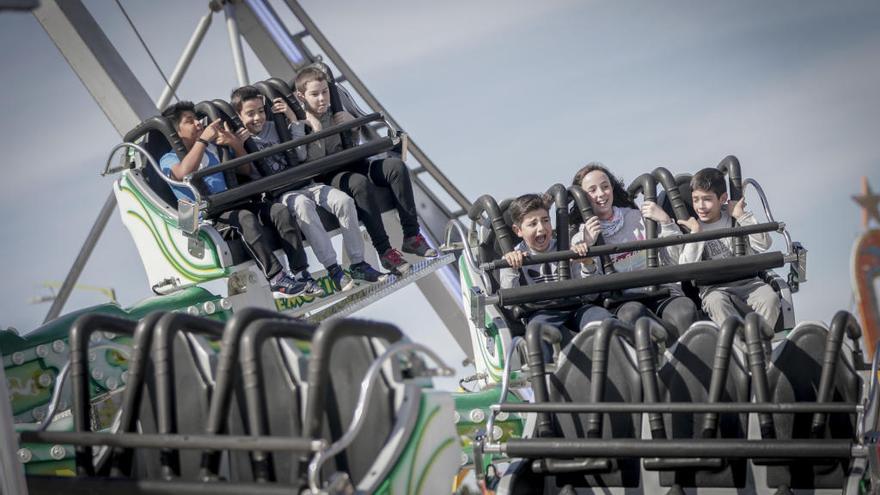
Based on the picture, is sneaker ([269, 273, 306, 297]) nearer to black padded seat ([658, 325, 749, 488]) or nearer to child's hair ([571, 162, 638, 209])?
child's hair ([571, 162, 638, 209])

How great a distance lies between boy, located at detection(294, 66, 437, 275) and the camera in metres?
5.56

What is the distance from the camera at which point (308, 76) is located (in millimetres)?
5984

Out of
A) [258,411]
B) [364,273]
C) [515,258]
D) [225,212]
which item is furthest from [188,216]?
[258,411]

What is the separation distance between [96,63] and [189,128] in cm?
140

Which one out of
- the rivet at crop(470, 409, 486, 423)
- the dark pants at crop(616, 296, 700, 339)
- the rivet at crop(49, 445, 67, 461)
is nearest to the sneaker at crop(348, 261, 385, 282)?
the rivet at crop(470, 409, 486, 423)

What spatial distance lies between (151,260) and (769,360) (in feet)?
9.62

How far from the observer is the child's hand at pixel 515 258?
476cm

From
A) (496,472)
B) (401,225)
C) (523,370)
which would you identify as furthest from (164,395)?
(401,225)

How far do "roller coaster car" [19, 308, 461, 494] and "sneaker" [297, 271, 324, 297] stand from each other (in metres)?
2.39

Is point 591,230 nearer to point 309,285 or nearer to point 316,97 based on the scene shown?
point 309,285

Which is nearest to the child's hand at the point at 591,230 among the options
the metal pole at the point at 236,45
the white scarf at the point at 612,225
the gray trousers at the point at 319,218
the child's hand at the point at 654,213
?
the white scarf at the point at 612,225

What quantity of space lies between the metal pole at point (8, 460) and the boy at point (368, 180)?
119 inches

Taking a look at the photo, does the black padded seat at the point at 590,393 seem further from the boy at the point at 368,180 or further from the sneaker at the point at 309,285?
the boy at the point at 368,180

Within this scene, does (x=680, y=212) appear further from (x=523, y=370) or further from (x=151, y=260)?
(x=151, y=260)
